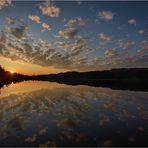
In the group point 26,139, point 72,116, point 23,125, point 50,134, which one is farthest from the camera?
point 72,116

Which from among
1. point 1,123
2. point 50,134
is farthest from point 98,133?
point 1,123

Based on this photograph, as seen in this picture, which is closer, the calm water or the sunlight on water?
the calm water

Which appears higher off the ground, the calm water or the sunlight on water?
the sunlight on water

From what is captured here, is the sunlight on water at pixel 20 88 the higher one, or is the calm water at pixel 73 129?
the sunlight on water at pixel 20 88

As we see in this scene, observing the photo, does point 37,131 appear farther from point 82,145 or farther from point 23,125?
point 82,145

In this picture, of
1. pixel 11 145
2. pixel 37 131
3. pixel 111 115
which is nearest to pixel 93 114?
pixel 111 115

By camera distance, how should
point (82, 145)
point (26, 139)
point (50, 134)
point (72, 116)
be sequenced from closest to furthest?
point (82, 145)
point (26, 139)
point (50, 134)
point (72, 116)

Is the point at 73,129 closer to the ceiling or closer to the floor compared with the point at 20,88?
closer to the floor

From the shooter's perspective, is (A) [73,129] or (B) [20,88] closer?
(A) [73,129]

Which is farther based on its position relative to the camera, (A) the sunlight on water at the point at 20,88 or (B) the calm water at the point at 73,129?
(A) the sunlight on water at the point at 20,88

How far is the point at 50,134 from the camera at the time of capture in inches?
524

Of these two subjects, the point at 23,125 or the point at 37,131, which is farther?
the point at 23,125

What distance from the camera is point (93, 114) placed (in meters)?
19.4

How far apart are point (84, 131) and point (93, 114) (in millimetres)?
5595
